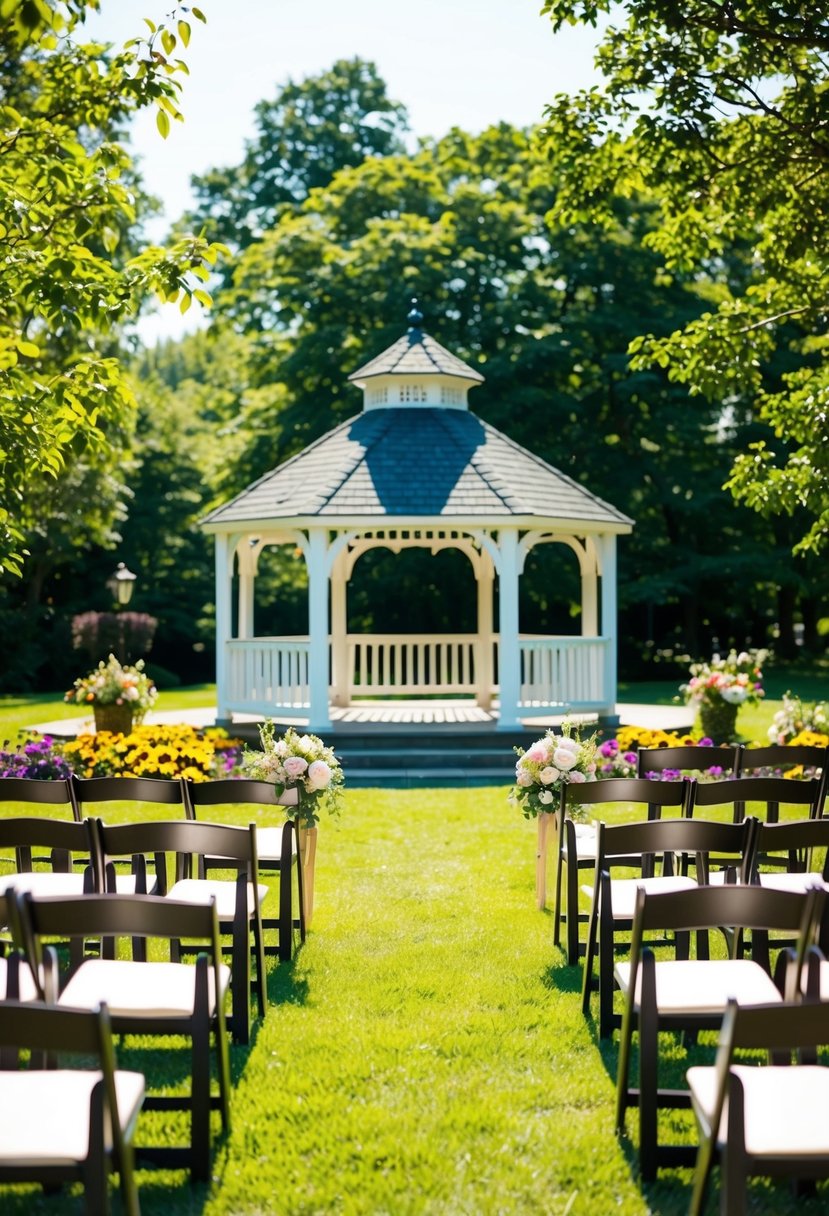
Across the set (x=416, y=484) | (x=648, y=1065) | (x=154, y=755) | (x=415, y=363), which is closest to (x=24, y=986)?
(x=648, y=1065)

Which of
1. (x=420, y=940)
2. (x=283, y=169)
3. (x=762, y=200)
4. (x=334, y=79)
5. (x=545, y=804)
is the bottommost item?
(x=420, y=940)

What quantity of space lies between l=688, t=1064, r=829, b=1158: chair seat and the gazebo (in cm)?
1080

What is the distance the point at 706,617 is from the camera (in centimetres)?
3712

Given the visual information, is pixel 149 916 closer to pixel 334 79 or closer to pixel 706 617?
pixel 706 617

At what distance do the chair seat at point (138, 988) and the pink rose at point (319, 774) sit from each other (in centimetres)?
243

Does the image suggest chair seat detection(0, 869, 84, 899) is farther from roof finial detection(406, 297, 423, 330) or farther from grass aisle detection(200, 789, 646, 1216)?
roof finial detection(406, 297, 423, 330)

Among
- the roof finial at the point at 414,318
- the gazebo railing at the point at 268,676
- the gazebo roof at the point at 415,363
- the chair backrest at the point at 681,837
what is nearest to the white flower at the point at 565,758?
the chair backrest at the point at 681,837

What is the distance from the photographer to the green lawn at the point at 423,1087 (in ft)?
13.5

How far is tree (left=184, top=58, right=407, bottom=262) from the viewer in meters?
39.9

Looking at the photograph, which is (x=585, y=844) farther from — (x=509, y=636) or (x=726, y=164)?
(x=509, y=636)

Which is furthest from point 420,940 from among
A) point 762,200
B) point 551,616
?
point 551,616

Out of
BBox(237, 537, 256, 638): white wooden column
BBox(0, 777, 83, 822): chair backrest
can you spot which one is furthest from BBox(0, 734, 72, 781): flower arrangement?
BBox(237, 537, 256, 638): white wooden column

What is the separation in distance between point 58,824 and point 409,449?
12.2 m

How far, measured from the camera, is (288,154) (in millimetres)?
39844
